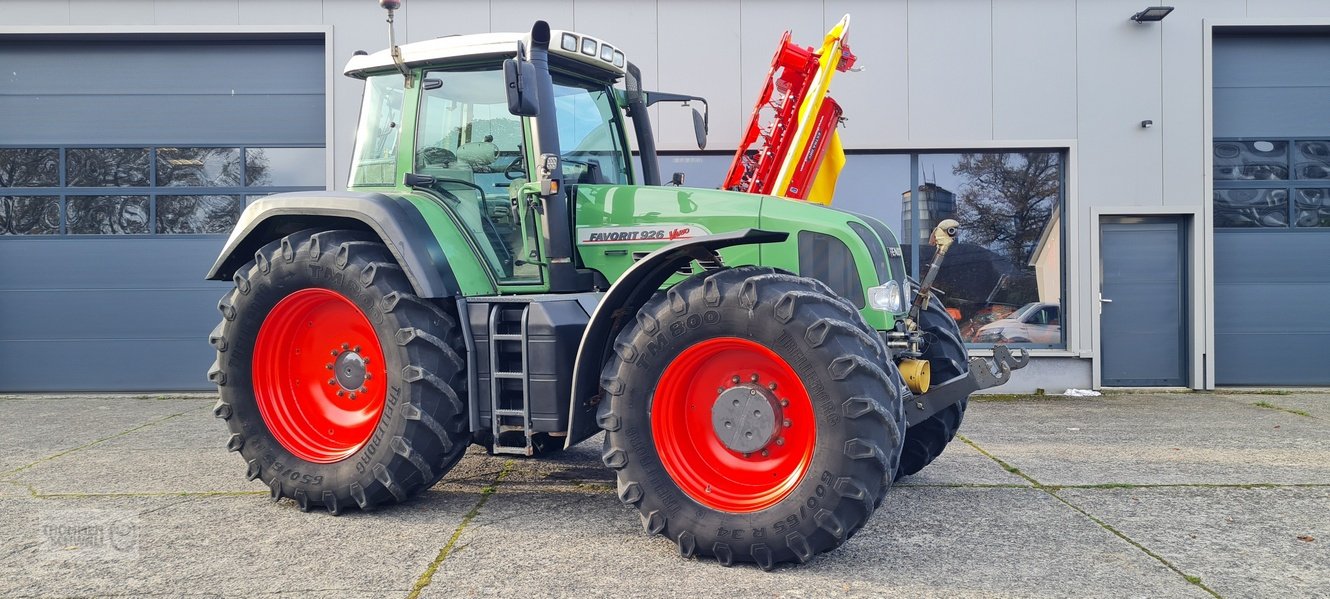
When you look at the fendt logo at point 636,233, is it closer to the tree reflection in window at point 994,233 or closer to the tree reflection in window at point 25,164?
the tree reflection in window at point 994,233

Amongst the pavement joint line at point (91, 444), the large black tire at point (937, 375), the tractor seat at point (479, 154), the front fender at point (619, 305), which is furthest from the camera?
the pavement joint line at point (91, 444)

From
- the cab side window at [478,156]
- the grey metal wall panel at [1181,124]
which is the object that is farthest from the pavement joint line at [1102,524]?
the grey metal wall panel at [1181,124]

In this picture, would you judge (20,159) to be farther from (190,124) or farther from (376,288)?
(376,288)

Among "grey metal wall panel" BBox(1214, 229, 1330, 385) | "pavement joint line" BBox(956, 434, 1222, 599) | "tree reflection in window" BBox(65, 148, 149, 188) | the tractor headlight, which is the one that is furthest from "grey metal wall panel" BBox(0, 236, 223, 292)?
"grey metal wall panel" BBox(1214, 229, 1330, 385)

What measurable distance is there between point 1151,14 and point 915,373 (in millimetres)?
7410

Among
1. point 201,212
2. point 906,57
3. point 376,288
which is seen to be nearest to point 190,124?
point 201,212

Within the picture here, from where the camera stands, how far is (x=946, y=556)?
3.91 metres

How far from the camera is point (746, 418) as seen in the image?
3.92m

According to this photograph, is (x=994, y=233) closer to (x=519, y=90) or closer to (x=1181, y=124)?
(x=1181, y=124)

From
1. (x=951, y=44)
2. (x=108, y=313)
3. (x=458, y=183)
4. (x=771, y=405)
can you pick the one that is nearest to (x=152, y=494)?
(x=458, y=183)

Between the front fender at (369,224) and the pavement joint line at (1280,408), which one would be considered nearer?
the front fender at (369,224)

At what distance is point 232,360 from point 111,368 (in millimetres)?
6535

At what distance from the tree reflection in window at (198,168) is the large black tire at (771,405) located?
7.88 m

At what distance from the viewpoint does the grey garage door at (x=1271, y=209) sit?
10227 millimetres
